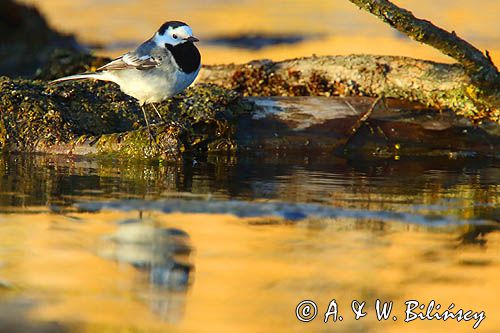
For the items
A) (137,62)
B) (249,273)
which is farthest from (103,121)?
(249,273)

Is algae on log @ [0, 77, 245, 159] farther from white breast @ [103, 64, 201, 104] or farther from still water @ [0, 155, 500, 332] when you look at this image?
still water @ [0, 155, 500, 332]

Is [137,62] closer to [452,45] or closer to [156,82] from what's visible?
[156,82]

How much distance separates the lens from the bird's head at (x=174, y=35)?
30.5ft

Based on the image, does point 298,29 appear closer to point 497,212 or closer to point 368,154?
point 368,154

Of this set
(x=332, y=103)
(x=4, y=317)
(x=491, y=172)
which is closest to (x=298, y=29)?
(x=332, y=103)

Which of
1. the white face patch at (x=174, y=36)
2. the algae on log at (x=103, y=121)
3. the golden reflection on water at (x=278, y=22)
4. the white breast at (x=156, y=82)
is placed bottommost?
the algae on log at (x=103, y=121)

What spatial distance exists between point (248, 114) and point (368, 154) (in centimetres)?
118

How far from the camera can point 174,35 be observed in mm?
9352

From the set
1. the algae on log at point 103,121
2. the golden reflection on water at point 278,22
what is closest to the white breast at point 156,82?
the algae on log at point 103,121

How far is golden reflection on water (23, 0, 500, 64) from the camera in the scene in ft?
55.6

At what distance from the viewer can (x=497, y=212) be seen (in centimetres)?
676

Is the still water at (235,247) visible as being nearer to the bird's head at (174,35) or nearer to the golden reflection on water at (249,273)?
the golden reflection on water at (249,273)

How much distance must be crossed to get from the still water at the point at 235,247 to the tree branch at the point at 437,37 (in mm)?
1370

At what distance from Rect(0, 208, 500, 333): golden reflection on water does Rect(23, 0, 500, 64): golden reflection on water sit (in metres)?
9.84
